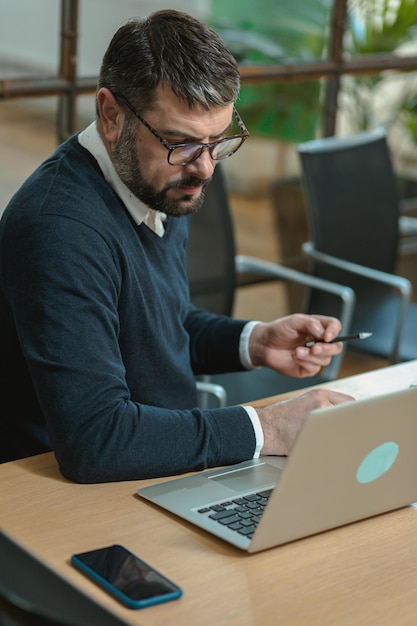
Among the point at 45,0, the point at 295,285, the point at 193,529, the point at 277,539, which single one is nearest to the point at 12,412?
the point at 193,529

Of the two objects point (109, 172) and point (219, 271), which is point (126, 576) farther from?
point (219, 271)

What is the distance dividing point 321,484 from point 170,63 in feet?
2.38

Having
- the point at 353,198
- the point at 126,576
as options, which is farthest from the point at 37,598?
the point at 353,198

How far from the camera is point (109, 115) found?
1734 mm

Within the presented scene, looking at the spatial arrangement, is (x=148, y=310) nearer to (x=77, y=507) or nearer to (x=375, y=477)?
(x=77, y=507)

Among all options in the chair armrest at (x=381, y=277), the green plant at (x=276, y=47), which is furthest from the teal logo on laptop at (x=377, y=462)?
the green plant at (x=276, y=47)

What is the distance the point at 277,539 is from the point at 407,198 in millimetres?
3198

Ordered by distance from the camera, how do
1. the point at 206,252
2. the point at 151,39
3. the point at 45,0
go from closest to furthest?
the point at 151,39
the point at 206,252
the point at 45,0

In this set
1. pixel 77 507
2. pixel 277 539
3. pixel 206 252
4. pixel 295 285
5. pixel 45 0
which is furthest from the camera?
pixel 295 285

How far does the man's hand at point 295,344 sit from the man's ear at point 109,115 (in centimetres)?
52

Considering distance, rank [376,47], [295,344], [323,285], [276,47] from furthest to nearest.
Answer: [376,47], [276,47], [323,285], [295,344]

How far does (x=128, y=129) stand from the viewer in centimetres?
171

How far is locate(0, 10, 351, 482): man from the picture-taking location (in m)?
1.55

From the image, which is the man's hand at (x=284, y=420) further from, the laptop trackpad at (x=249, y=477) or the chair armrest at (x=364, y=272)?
the chair armrest at (x=364, y=272)
